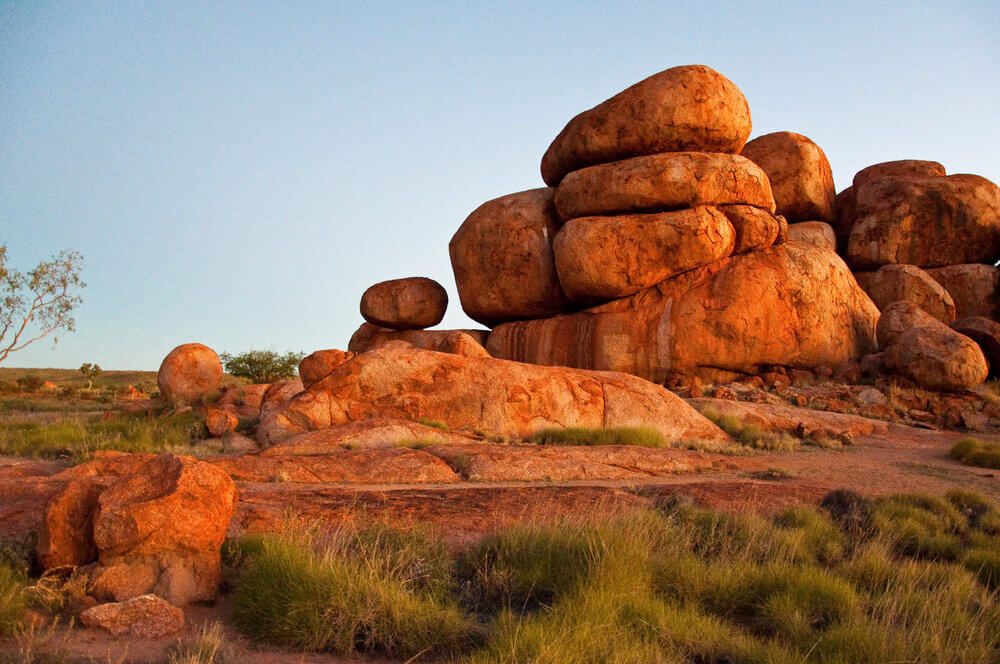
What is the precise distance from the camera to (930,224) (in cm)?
2453

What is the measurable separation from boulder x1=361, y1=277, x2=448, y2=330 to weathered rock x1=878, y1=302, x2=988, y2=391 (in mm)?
14593

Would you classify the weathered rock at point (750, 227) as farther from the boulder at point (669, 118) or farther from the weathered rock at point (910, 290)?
the weathered rock at point (910, 290)

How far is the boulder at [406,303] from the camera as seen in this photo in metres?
25.6

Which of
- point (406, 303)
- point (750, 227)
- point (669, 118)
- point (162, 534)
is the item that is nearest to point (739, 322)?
point (750, 227)

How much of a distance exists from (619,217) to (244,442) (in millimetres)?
12892

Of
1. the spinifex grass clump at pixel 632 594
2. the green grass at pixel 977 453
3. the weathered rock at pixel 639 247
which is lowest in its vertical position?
the green grass at pixel 977 453

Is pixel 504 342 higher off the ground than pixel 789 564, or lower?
higher

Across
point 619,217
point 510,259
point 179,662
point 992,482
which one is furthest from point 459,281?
point 179,662

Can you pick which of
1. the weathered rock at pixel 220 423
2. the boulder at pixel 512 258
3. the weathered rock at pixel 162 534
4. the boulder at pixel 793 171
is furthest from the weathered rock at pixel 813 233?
the weathered rock at pixel 162 534

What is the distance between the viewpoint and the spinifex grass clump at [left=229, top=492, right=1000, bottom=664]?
4023 millimetres

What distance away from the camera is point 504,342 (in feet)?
79.7

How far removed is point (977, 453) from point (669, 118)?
12351mm

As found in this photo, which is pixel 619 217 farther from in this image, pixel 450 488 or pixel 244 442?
pixel 450 488

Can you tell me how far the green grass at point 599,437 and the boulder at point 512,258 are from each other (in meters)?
11.0
